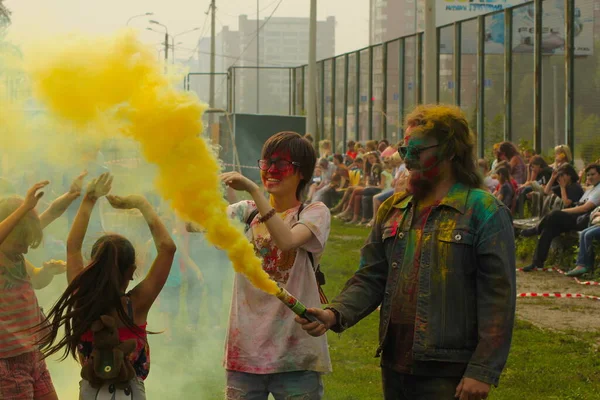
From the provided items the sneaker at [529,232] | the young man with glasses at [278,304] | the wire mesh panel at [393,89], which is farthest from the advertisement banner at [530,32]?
the young man with glasses at [278,304]

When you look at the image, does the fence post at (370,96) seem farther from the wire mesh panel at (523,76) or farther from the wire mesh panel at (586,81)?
the wire mesh panel at (586,81)

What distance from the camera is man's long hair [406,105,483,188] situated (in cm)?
386

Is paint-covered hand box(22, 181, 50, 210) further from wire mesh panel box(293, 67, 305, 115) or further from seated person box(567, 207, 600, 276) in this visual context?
wire mesh panel box(293, 67, 305, 115)

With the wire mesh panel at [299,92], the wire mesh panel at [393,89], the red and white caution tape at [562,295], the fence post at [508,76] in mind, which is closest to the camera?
the red and white caution tape at [562,295]

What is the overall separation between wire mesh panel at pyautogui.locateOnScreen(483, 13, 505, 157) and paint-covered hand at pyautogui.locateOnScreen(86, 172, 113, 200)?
16.2m

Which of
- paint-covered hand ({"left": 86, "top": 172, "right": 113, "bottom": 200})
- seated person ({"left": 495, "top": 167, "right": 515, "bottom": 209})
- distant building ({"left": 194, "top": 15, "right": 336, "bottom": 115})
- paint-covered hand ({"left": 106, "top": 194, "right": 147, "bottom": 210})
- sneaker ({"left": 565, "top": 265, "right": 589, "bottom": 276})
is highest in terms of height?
distant building ({"left": 194, "top": 15, "right": 336, "bottom": 115})

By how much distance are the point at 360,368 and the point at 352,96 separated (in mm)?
24790

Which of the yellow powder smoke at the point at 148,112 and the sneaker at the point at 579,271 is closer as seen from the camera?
the yellow powder smoke at the point at 148,112

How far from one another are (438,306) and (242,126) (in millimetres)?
20203

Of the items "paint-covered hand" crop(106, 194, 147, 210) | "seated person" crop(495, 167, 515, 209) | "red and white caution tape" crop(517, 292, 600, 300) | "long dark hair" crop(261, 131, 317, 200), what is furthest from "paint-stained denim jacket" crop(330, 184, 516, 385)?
"seated person" crop(495, 167, 515, 209)

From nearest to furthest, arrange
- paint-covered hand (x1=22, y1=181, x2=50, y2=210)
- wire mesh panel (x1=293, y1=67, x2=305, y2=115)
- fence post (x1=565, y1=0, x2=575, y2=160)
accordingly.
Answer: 1. paint-covered hand (x1=22, y1=181, x2=50, y2=210)
2. fence post (x1=565, y1=0, x2=575, y2=160)
3. wire mesh panel (x1=293, y1=67, x2=305, y2=115)

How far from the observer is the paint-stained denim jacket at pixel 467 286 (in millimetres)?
3574

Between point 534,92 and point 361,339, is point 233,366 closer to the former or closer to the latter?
point 361,339

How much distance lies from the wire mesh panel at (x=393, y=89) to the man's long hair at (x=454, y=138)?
22.8m
